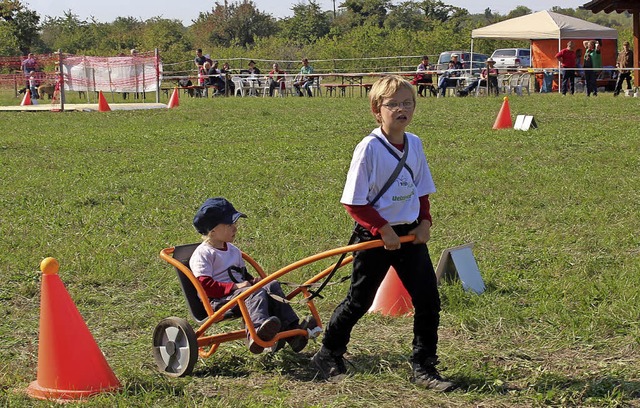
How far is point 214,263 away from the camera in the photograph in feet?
18.0

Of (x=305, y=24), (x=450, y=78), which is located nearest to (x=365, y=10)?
(x=305, y=24)

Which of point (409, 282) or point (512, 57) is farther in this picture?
point (512, 57)

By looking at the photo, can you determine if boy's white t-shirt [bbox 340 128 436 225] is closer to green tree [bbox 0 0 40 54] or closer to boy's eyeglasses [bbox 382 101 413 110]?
boy's eyeglasses [bbox 382 101 413 110]

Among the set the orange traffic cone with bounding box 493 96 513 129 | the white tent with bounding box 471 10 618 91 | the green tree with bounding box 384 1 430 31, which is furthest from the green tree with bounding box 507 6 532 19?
the orange traffic cone with bounding box 493 96 513 129

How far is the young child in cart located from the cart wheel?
249 mm

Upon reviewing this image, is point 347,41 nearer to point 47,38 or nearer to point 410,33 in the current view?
point 410,33

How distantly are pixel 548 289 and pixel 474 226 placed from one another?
2.42 meters

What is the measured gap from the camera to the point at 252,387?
16.6 ft

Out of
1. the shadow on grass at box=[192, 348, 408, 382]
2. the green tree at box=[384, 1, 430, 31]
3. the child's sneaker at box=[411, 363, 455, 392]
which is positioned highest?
the green tree at box=[384, 1, 430, 31]

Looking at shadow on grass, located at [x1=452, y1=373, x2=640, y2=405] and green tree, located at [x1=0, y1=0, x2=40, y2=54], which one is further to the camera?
green tree, located at [x1=0, y1=0, x2=40, y2=54]

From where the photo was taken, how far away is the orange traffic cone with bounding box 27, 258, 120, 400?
4.83 metres

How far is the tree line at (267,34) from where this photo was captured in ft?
177

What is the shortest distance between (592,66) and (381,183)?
28.6 meters

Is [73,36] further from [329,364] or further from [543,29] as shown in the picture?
[329,364]
